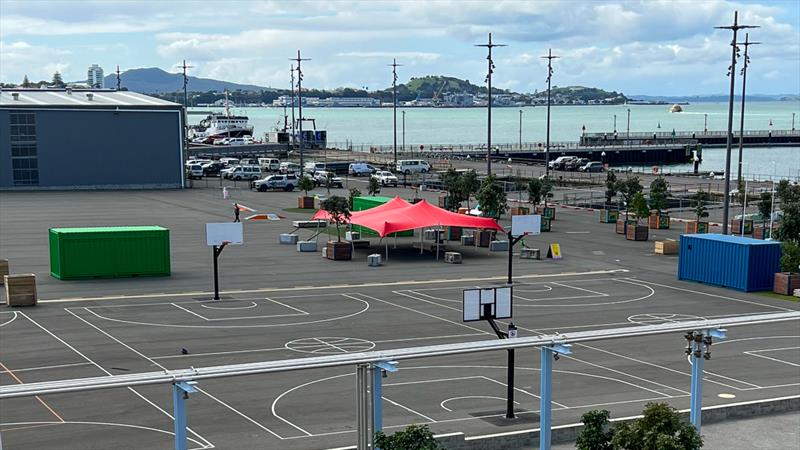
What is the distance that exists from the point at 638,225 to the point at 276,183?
45.6 meters

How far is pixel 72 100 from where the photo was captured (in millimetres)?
106750

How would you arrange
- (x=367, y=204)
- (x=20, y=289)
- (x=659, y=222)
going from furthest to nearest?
(x=659, y=222)
(x=367, y=204)
(x=20, y=289)

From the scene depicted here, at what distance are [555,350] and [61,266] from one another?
3464 centimetres

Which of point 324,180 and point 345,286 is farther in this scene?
point 324,180

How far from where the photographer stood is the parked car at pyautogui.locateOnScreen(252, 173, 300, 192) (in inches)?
4085

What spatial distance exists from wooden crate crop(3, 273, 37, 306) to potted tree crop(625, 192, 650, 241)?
41317mm

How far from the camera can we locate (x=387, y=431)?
85.0 feet

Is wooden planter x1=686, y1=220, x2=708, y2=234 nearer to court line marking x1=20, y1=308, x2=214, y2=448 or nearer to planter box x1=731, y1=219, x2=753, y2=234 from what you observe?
planter box x1=731, y1=219, x2=753, y2=234

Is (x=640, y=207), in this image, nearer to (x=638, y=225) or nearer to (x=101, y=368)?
(x=638, y=225)

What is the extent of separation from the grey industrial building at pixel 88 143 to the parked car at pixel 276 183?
940 cm

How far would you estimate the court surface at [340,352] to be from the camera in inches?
1051

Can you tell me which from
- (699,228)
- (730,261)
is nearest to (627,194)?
(699,228)

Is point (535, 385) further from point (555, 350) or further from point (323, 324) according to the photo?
point (323, 324)

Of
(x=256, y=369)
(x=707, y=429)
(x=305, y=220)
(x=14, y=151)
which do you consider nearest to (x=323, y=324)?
(x=707, y=429)
